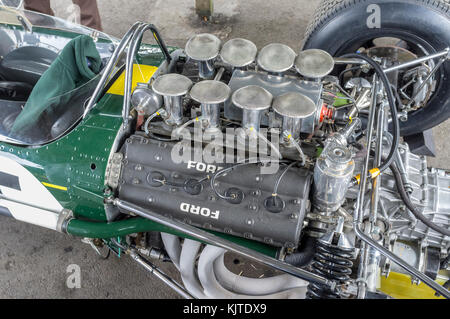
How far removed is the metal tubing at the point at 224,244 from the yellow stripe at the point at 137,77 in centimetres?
67

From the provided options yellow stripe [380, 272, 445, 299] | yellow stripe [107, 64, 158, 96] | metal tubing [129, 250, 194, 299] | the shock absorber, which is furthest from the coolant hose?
metal tubing [129, 250, 194, 299]

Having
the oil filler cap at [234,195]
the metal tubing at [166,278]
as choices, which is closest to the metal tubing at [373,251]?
the oil filler cap at [234,195]

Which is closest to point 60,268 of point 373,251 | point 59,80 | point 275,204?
point 59,80

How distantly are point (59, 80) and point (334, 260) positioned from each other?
A: 1.62 metres

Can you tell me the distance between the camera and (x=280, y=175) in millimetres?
1785

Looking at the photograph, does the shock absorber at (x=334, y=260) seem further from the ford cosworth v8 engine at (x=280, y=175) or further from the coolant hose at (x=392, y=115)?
the coolant hose at (x=392, y=115)

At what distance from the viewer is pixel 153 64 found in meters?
2.35

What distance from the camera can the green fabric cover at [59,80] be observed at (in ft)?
6.80

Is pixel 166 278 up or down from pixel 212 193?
down

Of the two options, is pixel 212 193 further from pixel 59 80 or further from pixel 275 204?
pixel 59 80

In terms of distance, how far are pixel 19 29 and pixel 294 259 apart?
237 centimetres

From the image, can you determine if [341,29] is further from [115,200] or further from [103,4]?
[103,4]

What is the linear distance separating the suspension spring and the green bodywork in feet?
1.09
